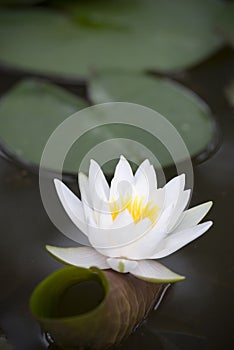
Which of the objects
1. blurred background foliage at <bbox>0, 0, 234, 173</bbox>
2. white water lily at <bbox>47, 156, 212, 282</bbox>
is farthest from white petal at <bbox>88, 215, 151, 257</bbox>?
blurred background foliage at <bbox>0, 0, 234, 173</bbox>

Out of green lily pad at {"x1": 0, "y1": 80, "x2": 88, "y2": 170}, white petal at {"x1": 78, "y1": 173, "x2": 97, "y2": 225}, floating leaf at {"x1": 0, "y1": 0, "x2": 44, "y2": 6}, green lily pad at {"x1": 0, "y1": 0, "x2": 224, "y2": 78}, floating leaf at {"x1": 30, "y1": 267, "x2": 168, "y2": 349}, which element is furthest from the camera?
floating leaf at {"x1": 0, "y1": 0, "x2": 44, "y2": 6}

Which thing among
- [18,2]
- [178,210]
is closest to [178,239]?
[178,210]

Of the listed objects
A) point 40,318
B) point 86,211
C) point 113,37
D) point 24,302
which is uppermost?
point 113,37

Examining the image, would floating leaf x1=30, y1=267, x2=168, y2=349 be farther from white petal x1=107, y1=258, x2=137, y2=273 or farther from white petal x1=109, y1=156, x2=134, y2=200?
white petal x1=109, y1=156, x2=134, y2=200

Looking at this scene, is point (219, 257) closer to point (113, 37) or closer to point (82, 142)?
point (82, 142)

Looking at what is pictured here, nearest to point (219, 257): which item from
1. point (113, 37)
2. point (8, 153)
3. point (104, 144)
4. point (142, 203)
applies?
point (142, 203)

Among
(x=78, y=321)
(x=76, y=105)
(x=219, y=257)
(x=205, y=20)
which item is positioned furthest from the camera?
(x=205, y=20)

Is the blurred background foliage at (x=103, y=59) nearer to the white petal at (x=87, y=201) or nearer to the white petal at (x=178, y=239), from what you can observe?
the white petal at (x=87, y=201)

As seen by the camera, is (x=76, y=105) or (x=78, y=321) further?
(x=76, y=105)
